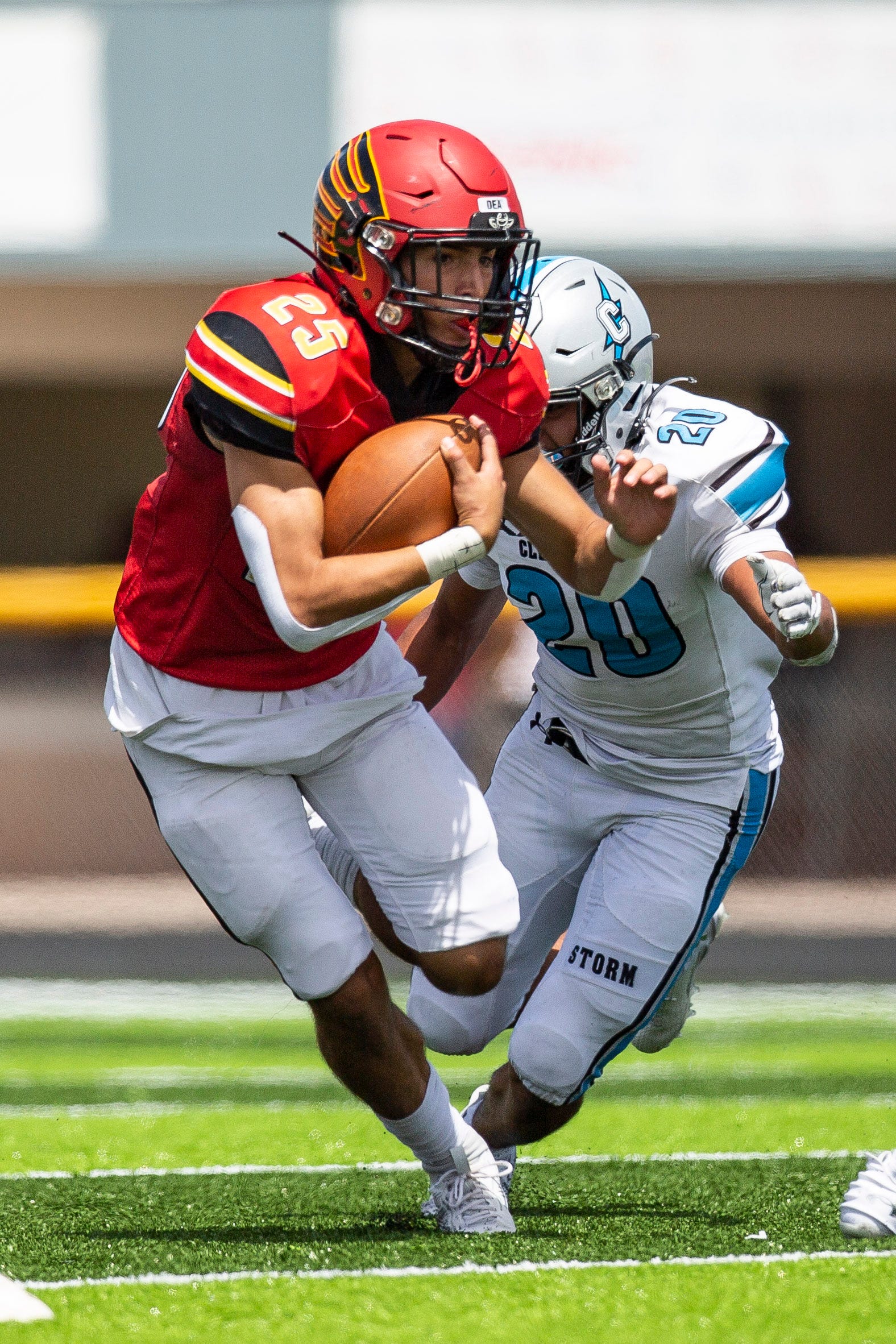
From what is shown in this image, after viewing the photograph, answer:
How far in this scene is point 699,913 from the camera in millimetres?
3578

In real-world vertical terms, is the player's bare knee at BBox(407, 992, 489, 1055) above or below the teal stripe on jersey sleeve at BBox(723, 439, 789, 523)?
below

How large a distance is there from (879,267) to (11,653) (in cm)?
544

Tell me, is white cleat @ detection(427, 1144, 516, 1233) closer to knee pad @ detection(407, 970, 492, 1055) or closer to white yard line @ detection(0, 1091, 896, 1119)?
knee pad @ detection(407, 970, 492, 1055)

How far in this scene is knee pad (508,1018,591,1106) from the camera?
3.46 m

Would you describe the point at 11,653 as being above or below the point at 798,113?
below

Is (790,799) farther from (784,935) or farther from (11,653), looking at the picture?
(11,653)

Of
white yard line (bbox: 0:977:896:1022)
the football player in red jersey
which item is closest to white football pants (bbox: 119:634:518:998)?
the football player in red jersey

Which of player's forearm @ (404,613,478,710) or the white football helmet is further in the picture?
player's forearm @ (404,613,478,710)

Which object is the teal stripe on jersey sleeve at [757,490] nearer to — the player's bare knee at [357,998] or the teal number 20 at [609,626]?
the teal number 20 at [609,626]

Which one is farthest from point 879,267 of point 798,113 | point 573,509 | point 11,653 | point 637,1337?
point 637,1337

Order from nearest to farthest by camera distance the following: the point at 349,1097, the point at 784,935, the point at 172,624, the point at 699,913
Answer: the point at 172,624, the point at 699,913, the point at 349,1097, the point at 784,935

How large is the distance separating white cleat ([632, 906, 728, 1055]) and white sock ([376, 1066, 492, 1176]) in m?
0.53

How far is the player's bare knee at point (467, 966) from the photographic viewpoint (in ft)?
10.3

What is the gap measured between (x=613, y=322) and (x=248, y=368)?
944 mm
